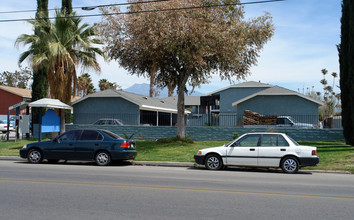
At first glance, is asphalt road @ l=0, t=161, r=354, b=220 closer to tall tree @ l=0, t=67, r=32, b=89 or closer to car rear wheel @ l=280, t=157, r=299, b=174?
car rear wheel @ l=280, t=157, r=299, b=174

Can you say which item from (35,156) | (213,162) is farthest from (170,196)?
(35,156)

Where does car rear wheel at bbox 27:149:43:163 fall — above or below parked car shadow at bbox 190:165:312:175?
above

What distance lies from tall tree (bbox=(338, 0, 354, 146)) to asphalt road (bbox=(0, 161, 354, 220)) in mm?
8947

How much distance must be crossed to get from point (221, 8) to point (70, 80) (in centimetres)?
1082

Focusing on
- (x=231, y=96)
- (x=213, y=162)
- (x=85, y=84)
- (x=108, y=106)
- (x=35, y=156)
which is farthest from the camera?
(x=85, y=84)

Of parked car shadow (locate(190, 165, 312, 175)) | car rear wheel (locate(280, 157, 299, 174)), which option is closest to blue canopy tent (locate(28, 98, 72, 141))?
parked car shadow (locate(190, 165, 312, 175))

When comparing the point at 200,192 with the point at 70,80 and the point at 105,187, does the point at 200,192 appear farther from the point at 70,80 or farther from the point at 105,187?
the point at 70,80

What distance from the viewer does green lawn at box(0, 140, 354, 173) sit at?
14.2 metres

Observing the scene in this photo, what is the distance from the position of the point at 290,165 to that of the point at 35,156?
1041 centimetres

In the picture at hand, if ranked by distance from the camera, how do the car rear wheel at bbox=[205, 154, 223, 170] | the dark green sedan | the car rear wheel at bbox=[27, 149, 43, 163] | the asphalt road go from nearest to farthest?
the asphalt road < the car rear wheel at bbox=[205, 154, 223, 170] < the dark green sedan < the car rear wheel at bbox=[27, 149, 43, 163]

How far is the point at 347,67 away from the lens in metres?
19.3

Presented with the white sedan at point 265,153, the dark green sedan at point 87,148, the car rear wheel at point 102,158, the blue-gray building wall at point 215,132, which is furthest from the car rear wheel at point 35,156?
the blue-gray building wall at point 215,132

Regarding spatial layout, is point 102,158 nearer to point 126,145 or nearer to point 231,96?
point 126,145

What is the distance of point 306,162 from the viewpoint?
40.3 ft
